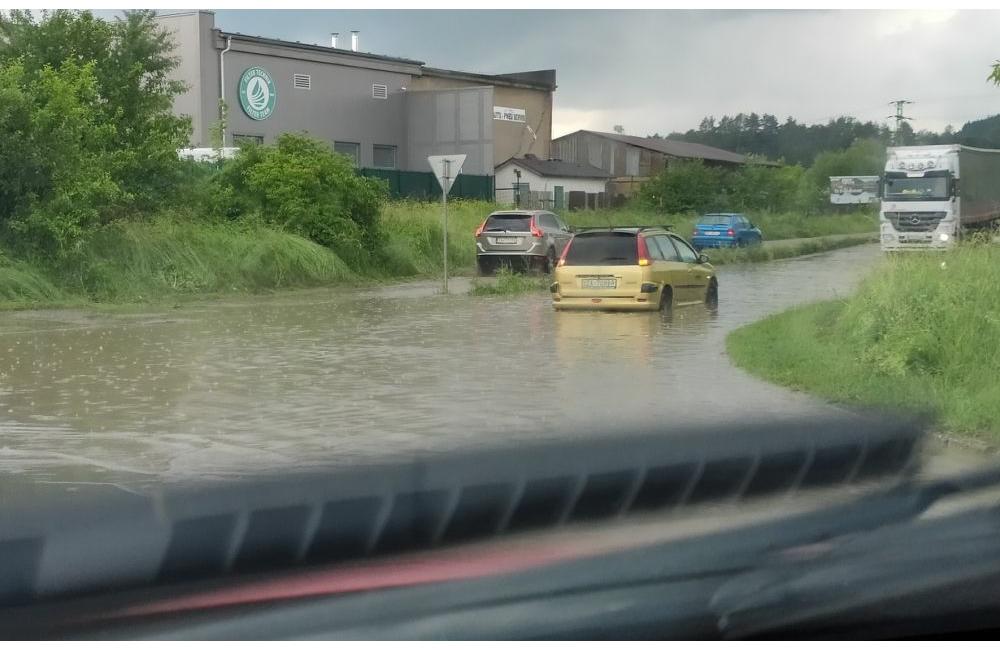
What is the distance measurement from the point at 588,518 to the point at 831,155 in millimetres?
39218

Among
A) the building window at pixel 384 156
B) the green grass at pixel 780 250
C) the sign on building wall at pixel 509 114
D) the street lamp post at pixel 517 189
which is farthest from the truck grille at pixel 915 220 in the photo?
the sign on building wall at pixel 509 114

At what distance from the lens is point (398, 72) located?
49406 mm

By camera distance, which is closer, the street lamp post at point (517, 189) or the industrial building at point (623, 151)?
the street lamp post at point (517, 189)

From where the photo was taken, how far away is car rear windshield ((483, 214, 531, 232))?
91.0 ft

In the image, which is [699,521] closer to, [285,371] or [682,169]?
[285,371]

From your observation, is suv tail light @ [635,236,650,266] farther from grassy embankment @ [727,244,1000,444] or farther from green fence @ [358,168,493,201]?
green fence @ [358,168,493,201]

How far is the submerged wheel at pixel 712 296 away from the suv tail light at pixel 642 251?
2.30 meters

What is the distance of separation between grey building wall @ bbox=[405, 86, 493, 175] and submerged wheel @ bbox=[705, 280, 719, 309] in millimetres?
28027

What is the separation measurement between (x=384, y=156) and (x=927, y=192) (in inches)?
907

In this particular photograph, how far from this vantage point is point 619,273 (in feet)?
59.4

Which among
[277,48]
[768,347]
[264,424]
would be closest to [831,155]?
[277,48]

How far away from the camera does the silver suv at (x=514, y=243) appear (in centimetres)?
2759

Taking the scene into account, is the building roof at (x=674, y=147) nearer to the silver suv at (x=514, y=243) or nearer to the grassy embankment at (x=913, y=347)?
the silver suv at (x=514, y=243)

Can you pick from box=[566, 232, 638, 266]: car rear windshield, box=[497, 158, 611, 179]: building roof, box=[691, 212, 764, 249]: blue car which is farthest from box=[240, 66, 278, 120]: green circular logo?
box=[566, 232, 638, 266]: car rear windshield
